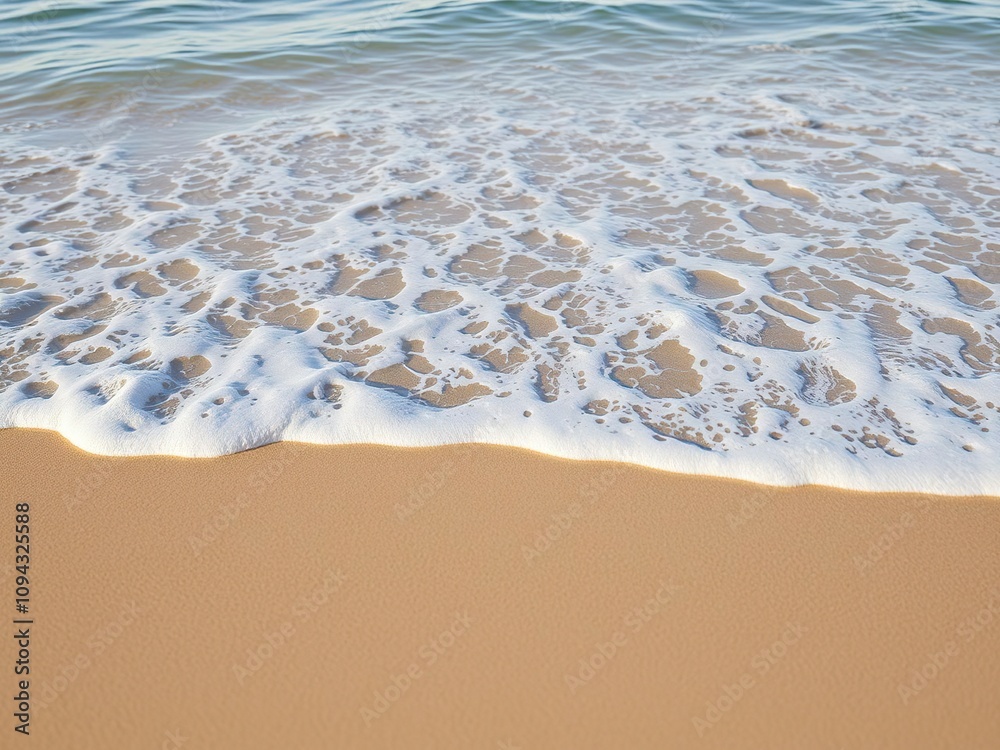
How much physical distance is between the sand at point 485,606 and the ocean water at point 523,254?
0.19m

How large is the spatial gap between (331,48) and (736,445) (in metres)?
8.45

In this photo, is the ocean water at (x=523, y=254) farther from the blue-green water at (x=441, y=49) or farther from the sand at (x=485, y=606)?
the sand at (x=485, y=606)

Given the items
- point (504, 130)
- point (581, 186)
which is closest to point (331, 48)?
point (504, 130)

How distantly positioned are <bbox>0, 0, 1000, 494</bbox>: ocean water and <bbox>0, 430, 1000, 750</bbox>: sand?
0.61 ft

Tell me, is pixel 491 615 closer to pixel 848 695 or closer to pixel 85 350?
pixel 848 695

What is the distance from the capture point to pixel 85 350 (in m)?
3.70

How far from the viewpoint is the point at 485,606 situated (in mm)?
2430

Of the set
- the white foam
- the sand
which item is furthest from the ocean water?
the sand

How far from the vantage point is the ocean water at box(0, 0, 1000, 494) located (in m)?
3.14

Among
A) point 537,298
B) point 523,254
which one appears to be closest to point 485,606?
point 537,298

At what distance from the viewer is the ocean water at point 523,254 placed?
3145mm

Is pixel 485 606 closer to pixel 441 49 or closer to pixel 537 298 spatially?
pixel 537 298

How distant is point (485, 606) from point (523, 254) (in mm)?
2593

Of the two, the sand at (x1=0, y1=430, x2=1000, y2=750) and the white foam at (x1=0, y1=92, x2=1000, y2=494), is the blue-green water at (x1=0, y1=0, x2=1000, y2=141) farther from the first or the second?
the sand at (x1=0, y1=430, x2=1000, y2=750)
